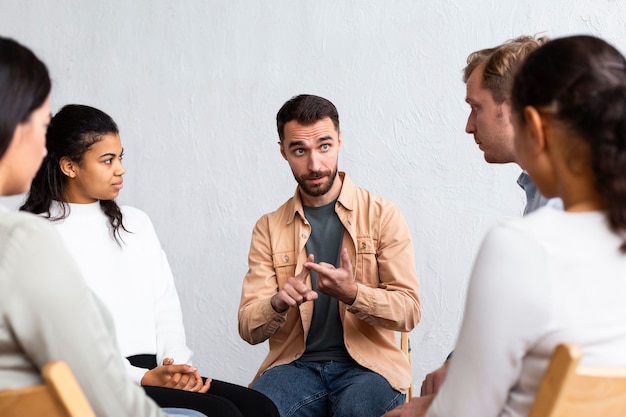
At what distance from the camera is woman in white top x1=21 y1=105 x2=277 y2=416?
2004 millimetres

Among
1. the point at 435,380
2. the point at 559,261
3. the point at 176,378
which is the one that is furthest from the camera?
the point at 176,378

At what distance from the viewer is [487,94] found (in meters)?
2.03

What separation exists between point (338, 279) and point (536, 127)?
3.11ft

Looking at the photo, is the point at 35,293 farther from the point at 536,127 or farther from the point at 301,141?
the point at 301,141

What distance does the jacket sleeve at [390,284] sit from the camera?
200 centimetres

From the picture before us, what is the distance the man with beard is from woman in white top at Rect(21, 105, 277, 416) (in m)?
0.25

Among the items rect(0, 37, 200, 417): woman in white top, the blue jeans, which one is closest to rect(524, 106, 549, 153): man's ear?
rect(0, 37, 200, 417): woman in white top

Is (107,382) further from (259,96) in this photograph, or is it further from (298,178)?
(259,96)

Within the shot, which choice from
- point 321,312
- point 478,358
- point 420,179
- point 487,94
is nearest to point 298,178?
point 321,312

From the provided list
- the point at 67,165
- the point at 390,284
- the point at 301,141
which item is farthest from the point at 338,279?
the point at 67,165

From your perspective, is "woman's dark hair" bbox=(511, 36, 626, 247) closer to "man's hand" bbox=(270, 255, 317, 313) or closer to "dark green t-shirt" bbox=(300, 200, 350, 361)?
"man's hand" bbox=(270, 255, 317, 313)

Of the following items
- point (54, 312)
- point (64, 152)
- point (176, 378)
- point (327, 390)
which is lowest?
point (327, 390)

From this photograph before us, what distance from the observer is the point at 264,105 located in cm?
307

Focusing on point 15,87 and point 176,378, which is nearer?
point 15,87
